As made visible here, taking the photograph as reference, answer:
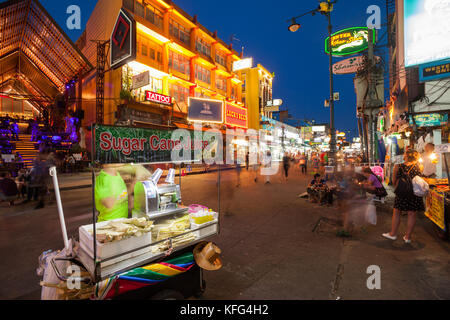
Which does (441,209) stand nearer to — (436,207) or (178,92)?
(436,207)

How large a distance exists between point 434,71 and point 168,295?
13.1m

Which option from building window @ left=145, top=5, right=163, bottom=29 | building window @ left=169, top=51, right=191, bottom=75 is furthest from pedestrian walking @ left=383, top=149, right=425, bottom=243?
building window @ left=145, top=5, right=163, bottom=29

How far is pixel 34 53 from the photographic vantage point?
2409cm

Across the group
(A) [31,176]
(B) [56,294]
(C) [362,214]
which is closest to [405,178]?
(C) [362,214]

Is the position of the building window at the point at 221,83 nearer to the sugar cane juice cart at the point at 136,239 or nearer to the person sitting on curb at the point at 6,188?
the person sitting on curb at the point at 6,188

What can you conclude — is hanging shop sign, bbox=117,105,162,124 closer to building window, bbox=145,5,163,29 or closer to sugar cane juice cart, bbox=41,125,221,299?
building window, bbox=145,5,163,29

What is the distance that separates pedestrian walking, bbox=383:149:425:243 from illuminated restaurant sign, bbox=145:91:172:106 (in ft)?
61.7

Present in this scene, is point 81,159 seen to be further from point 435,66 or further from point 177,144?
point 435,66

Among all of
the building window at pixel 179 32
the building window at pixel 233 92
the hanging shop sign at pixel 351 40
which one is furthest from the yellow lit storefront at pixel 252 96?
the hanging shop sign at pixel 351 40

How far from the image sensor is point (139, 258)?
2383 millimetres

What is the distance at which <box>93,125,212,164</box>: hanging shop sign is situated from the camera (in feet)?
7.47

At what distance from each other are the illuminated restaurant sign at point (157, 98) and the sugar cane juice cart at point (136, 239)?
17.6 meters
